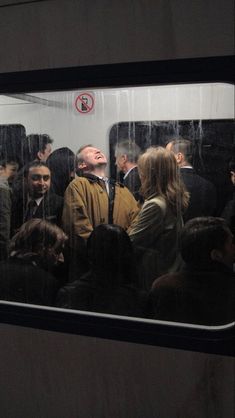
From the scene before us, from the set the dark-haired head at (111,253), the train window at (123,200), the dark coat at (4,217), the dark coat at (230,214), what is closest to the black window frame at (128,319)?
the train window at (123,200)

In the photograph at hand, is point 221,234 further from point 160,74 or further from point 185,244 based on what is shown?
point 160,74

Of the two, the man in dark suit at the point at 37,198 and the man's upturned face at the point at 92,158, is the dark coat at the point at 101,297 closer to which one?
the man in dark suit at the point at 37,198

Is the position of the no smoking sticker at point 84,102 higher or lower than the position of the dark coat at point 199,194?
higher

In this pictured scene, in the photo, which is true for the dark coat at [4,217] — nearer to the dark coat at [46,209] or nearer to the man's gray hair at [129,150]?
the dark coat at [46,209]

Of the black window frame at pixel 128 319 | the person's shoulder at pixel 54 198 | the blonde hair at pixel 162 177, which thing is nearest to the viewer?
the black window frame at pixel 128 319

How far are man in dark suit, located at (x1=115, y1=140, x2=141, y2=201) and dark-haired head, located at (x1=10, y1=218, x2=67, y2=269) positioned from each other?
0.38 m

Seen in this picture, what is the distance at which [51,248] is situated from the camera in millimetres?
2342

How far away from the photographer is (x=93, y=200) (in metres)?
2.23

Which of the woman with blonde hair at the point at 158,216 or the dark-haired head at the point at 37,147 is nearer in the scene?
the woman with blonde hair at the point at 158,216

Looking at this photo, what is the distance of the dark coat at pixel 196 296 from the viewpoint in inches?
80.5

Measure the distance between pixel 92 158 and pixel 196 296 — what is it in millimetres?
695

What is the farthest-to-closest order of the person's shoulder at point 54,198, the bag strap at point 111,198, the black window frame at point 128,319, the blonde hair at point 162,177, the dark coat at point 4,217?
1. the dark coat at point 4,217
2. the person's shoulder at point 54,198
3. the bag strap at point 111,198
4. the blonde hair at point 162,177
5. the black window frame at point 128,319

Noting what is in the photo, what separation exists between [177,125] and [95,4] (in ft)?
1.97

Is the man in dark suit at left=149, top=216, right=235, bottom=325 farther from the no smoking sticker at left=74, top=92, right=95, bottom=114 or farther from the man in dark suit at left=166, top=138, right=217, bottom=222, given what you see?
the no smoking sticker at left=74, top=92, right=95, bottom=114
